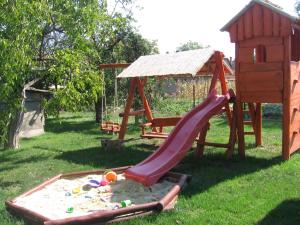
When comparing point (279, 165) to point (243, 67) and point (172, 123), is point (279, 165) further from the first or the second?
point (172, 123)

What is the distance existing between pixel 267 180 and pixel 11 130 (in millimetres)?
7178

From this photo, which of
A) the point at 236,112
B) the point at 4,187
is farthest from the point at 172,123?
the point at 4,187

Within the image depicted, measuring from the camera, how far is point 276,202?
19.9 ft

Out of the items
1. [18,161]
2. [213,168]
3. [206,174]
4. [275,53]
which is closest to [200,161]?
[213,168]

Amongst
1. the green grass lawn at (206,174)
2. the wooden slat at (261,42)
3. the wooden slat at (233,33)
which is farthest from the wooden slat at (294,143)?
the wooden slat at (233,33)

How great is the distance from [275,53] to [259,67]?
0.44m

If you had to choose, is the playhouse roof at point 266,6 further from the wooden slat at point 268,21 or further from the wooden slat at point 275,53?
the wooden slat at point 275,53

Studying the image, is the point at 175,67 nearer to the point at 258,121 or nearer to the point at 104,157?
the point at 258,121

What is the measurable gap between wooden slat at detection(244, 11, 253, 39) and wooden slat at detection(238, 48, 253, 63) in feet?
0.91

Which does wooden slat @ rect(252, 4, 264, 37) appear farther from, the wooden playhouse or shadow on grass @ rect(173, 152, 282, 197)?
shadow on grass @ rect(173, 152, 282, 197)

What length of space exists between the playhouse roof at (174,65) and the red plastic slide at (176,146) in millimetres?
761

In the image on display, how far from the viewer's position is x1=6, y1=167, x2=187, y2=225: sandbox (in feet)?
17.7

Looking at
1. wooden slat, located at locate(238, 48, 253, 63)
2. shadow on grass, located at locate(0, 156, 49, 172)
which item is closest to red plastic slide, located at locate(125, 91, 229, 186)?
wooden slat, located at locate(238, 48, 253, 63)

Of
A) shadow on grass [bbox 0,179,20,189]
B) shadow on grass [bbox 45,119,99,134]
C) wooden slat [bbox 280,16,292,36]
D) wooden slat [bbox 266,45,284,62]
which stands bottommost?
shadow on grass [bbox 0,179,20,189]
